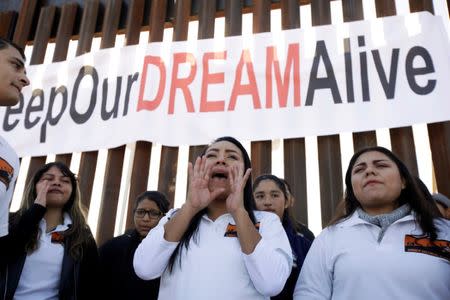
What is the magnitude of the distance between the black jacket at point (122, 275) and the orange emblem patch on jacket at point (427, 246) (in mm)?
1069

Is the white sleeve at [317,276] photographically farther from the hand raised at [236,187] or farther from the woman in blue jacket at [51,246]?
the woman in blue jacket at [51,246]

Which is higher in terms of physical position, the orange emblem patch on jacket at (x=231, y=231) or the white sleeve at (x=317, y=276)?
the orange emblem patch on jacket at (x=231, y=231)

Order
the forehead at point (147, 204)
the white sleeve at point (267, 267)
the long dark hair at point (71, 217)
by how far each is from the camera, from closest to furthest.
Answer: the white sleeve at point (267, 267) < the long dark hair at point (71, 217) < the forehead at point (147, 204)

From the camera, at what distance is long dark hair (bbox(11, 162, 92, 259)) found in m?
1.65

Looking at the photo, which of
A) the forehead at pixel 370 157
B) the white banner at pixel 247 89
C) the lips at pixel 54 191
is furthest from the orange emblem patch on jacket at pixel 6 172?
the white banner at pixel 247 89

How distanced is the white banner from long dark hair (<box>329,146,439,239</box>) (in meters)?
1.08

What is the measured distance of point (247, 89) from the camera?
9.17ft

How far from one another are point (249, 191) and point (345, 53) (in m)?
1.71

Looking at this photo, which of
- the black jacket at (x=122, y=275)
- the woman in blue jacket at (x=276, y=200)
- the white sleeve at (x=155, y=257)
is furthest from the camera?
the woman in blue jacket at (x=276, y=200)

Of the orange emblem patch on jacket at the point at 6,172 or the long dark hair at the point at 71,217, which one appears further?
the long dark hair at the point at 71,217

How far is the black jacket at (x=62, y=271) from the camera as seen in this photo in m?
1.52

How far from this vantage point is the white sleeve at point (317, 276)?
1254 mm

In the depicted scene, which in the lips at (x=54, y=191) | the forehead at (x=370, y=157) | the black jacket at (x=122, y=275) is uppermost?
the forehead at (x=370, y=157)

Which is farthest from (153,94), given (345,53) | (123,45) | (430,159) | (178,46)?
(430,159)
